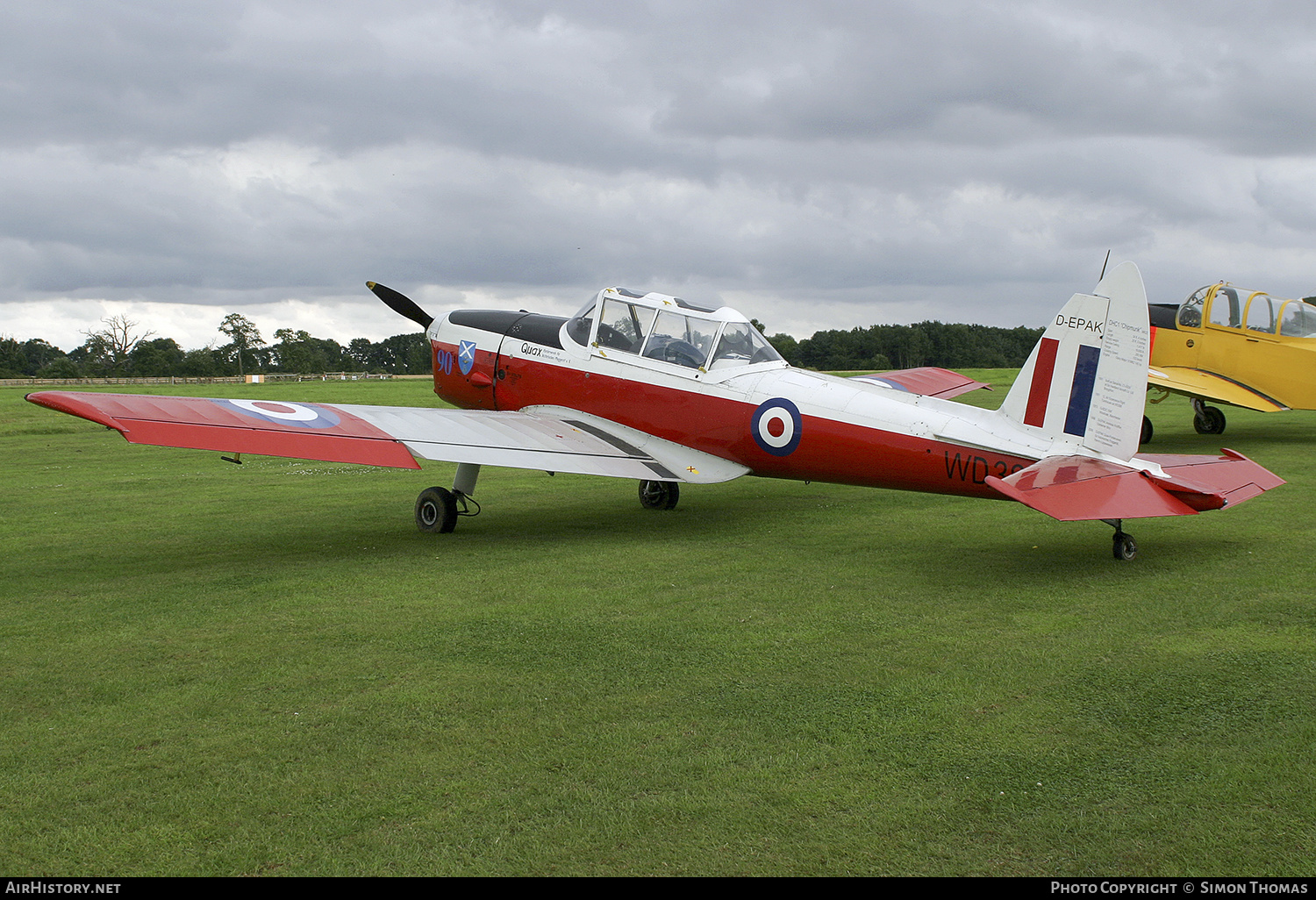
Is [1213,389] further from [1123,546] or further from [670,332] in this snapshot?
[670,332]

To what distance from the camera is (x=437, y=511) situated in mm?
8625

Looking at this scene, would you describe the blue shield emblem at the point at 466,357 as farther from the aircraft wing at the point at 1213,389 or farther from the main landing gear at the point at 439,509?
the aircraft wing at the point at 1213,389

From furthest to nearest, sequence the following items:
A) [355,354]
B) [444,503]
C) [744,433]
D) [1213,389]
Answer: [355,354] → [1213,389] → [444,503] → [744,433]

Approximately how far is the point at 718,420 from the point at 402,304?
592cm

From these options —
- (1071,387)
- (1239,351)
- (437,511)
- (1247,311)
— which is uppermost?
(1247,311)

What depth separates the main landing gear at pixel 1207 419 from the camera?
15773mm

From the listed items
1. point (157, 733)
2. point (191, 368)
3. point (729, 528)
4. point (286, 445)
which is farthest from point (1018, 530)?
point (191, 368)

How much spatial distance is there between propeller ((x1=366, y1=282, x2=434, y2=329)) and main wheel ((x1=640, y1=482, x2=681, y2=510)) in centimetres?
433

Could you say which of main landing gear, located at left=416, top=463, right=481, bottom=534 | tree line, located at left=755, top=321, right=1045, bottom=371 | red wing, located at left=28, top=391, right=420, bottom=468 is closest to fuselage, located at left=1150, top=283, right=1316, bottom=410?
main landing gear, located at left=416, top=463, right=481, bottom=534

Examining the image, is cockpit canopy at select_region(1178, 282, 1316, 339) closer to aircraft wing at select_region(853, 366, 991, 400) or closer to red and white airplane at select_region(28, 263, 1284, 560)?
aircraft wing at select_region(853, 366, 991, 400)

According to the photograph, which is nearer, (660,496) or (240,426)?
(240,426)

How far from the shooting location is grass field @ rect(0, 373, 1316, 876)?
→ 291 centimetres

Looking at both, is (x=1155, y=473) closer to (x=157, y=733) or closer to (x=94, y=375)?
(x=157, y=733)

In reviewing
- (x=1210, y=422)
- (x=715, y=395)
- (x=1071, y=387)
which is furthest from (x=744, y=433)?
(x=1210, y=422)
